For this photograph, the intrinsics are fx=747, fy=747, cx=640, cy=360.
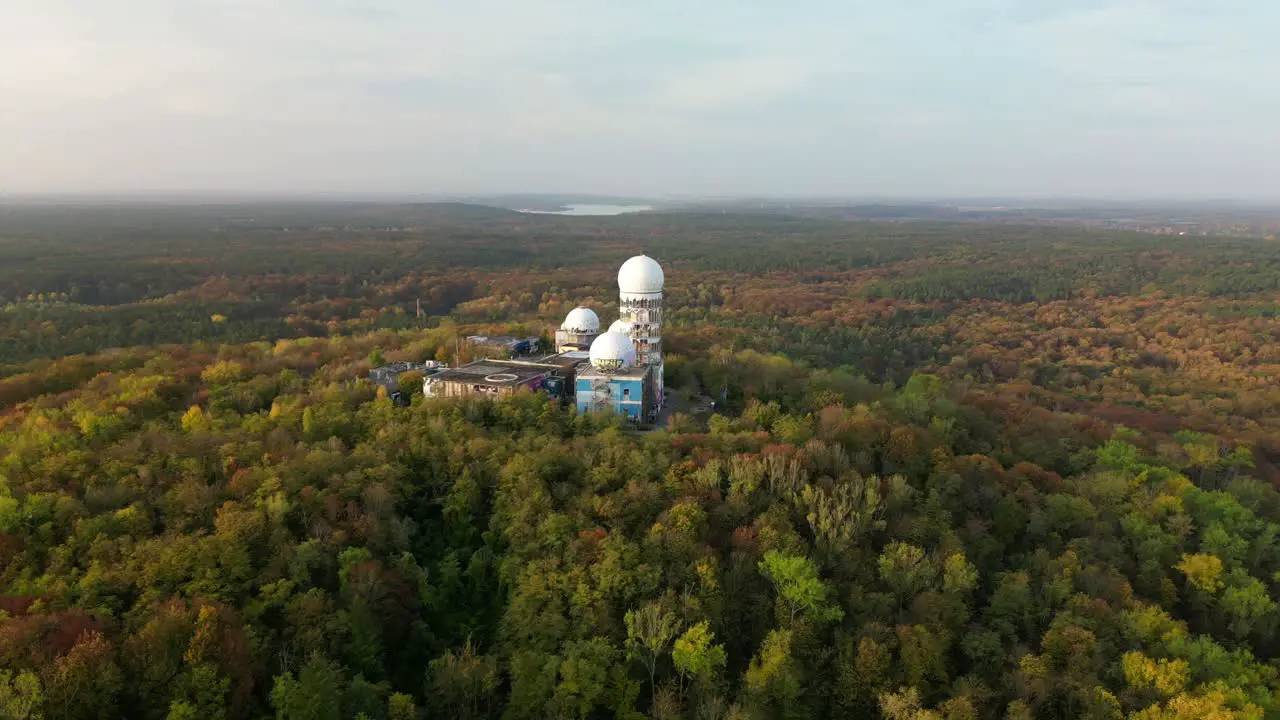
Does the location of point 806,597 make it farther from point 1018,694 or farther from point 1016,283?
point 1016,283

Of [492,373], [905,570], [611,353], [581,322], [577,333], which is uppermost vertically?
[581,322]

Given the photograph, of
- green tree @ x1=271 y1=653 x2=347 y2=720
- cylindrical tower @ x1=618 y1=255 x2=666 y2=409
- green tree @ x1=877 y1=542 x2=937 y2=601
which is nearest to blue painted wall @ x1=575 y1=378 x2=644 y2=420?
cylindrical tower @ x1=618 y1=255 x2=666 y2=409

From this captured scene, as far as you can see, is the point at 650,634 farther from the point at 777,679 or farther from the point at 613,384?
the point at 613,384

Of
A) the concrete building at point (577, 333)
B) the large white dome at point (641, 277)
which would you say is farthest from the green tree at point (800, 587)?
the concrete building at point (577, 333)

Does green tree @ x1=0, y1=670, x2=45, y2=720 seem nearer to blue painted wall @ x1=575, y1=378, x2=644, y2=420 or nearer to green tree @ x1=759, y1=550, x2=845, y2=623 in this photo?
green tree @ x1=759, y1=550, x2=845, y2=623

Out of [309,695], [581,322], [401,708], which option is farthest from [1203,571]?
[309,695]
